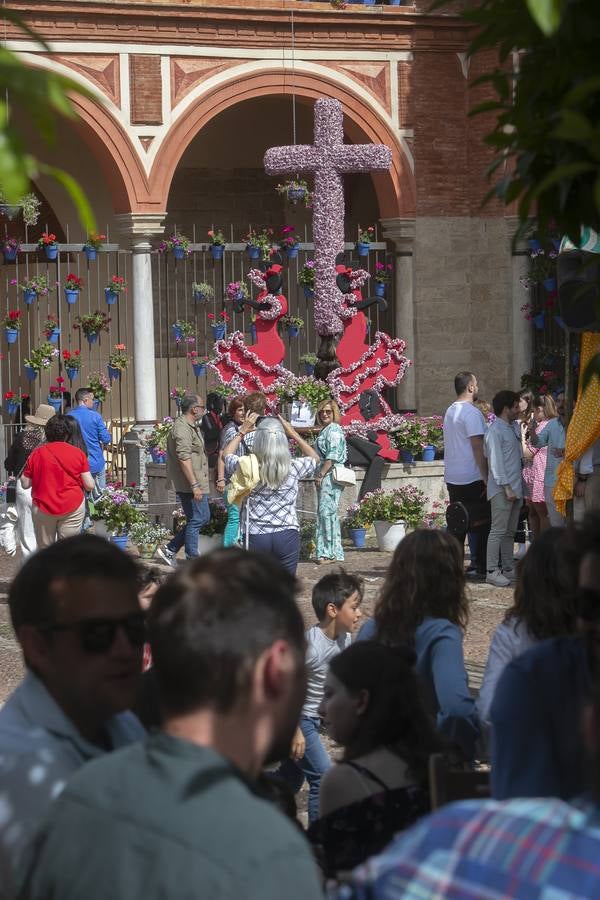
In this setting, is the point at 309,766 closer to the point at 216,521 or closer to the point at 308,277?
the point at 216,521

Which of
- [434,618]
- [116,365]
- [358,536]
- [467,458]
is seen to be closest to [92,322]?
[116,365]

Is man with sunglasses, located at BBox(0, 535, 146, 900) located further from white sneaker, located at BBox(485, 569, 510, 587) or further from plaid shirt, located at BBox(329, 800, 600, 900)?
white sneaker, located at BBox(485, 569, 510, 587)

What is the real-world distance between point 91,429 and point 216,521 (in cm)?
271

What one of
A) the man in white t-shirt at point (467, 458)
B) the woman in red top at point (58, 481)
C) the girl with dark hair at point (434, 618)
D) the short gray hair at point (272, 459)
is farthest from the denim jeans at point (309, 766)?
the man in white t-shirt at point (467, 458)

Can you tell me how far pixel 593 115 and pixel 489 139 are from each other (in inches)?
8.4

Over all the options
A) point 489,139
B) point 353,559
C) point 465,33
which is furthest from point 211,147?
point 489,139

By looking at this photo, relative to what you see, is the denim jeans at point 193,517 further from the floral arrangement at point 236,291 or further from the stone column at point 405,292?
the stone column at point 405,292

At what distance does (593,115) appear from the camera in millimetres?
2205

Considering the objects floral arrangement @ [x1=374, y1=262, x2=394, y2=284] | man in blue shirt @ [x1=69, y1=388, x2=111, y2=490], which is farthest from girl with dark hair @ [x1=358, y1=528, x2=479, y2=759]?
floral arrangement @ [x1=374, y1=262, x2=394, y2=284]

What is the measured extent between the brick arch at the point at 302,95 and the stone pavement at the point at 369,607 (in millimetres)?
6221

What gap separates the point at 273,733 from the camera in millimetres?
1901

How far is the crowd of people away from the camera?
1.57m

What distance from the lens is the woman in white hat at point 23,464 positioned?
33.6 ft

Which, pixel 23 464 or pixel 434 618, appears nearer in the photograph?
pixel 434 618
